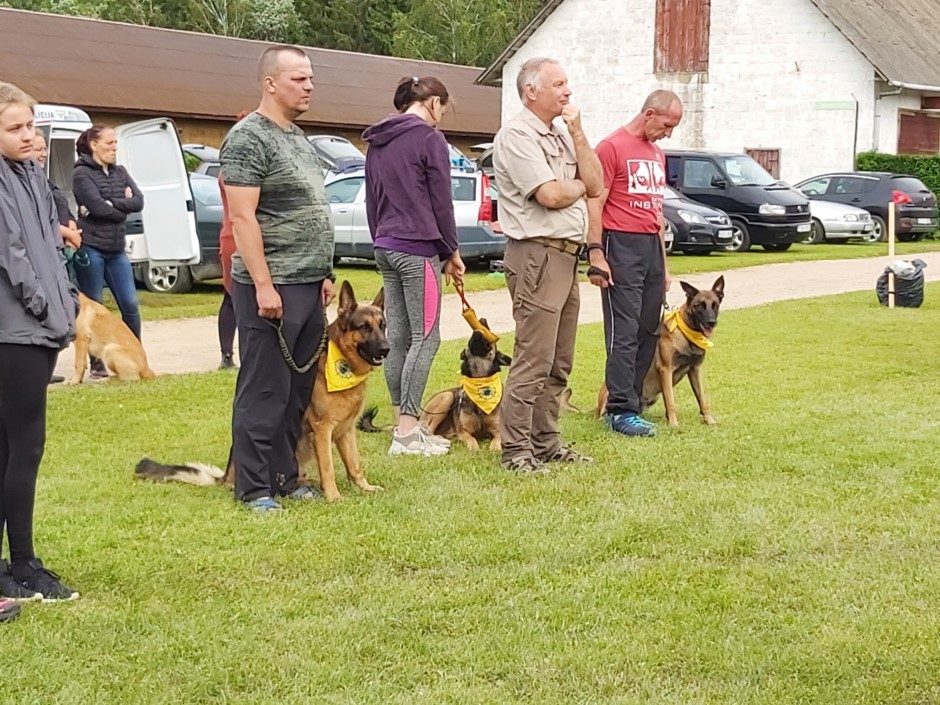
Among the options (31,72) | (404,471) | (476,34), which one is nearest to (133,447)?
(404,471)

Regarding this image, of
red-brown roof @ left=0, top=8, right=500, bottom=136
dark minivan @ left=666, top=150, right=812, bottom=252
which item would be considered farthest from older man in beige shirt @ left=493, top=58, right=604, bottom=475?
Answer: red-brown roof @ left=0, top=8, right=500, bottom=136

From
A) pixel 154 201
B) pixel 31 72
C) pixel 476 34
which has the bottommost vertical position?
pixel 154 201

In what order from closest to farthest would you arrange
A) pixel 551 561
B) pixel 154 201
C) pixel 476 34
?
pixel 551 561
pixel 154 201
pixel 476 34

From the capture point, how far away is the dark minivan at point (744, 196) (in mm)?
23875

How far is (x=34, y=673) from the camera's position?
3.93 metres

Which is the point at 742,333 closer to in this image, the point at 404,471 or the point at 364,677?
the point at 404,471

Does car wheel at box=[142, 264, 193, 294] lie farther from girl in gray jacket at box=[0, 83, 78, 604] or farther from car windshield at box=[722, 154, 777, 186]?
girl in gray jacket at box=[0, 83, 78, 604]

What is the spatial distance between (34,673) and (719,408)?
5897 millimetres

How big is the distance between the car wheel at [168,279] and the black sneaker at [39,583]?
12.3 metres

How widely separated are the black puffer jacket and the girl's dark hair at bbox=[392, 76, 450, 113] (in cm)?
366

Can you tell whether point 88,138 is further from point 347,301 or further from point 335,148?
point 335,148

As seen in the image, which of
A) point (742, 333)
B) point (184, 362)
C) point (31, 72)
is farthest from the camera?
point (31, 72)

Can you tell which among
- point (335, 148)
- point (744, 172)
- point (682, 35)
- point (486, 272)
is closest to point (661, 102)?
point (486, 272)

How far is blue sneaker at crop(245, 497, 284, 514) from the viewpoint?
5.88 metres
